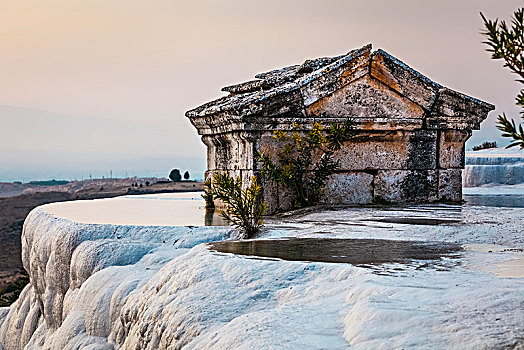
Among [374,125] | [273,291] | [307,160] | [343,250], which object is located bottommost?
[273,291]

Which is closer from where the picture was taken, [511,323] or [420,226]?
[511,323]

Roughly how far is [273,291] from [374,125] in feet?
17.0

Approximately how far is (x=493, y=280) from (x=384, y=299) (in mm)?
755

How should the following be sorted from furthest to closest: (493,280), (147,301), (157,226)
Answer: (157,226) → (147,301) → (493,280)

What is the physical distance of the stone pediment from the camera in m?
8.65

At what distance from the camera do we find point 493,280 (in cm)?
394

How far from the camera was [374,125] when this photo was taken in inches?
355

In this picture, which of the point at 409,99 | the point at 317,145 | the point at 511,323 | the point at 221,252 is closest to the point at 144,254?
the point at 221,252

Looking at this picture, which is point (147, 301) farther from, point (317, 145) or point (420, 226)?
point (317, 145)

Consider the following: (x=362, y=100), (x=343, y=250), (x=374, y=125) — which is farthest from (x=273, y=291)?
(x=362, y=100)

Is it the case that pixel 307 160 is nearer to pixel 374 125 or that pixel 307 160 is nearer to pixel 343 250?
pixel 374 125

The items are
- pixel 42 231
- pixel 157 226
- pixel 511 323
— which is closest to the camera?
pixel 511 323

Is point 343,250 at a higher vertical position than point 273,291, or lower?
higher

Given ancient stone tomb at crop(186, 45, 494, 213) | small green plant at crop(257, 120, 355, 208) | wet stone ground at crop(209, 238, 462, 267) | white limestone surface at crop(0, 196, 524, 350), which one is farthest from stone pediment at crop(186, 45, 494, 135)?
wet stone ground at crop(209, 238, 462, 267)
